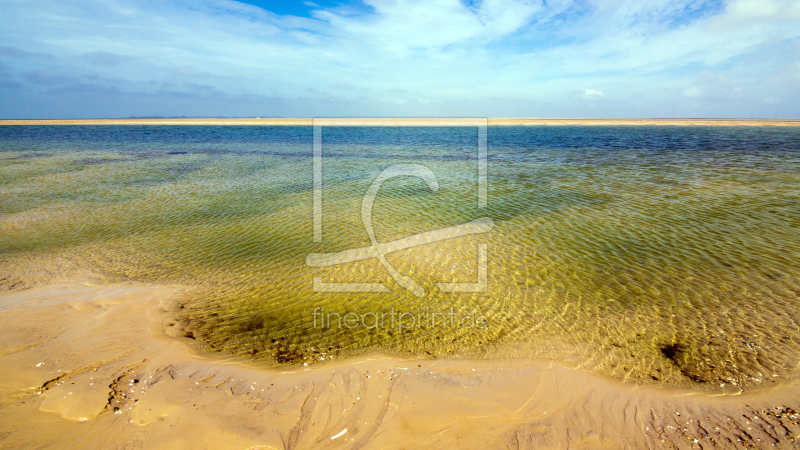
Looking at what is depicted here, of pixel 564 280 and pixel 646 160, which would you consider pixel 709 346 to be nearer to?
pixel 564 280

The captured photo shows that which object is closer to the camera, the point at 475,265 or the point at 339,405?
the point at 339,405

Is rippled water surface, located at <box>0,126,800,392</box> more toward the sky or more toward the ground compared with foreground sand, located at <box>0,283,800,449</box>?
more toward the sky

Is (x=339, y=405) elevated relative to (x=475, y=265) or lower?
lower

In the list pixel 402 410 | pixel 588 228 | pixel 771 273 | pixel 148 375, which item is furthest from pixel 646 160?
pixel 148 375

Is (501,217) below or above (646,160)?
below

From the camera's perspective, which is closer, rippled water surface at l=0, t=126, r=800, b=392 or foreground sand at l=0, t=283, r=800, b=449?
foreground sand at l=0, t=283, r=800, b=449
